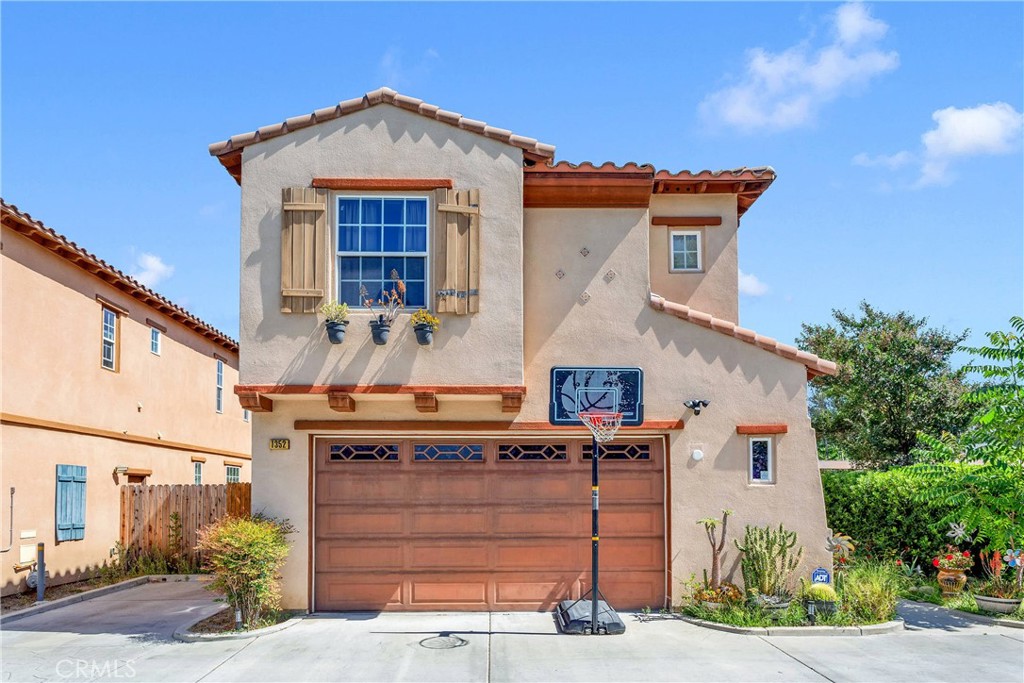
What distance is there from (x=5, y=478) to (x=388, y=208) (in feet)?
25.4

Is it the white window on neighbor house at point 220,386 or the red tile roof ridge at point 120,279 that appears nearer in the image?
the red tile roof ridge at point 120,279

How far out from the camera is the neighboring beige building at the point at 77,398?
46.0 ft

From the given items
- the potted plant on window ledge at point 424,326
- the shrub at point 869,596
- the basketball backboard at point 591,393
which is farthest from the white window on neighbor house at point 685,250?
the shrub at point 869,596

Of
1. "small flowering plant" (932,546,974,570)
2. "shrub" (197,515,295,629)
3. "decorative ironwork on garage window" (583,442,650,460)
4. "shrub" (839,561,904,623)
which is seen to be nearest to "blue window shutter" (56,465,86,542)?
"shrub" (197,515,295,629)

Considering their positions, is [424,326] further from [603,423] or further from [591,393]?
[603,423]

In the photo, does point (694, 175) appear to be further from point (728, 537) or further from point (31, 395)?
point (31, 395)

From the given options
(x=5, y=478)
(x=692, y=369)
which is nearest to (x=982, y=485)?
(x=692, y=369)

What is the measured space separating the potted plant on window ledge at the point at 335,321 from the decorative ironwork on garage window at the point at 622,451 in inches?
154

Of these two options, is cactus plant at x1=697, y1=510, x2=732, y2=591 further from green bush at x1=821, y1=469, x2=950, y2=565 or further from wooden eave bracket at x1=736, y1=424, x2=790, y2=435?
green bush at x1=821, y1=469, x2=950, y2=565

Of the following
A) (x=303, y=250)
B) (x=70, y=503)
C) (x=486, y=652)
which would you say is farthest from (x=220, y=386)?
(x=486, y=652)

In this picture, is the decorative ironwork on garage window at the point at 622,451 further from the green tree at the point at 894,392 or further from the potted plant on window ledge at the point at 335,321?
the green tree at the point at 894,392

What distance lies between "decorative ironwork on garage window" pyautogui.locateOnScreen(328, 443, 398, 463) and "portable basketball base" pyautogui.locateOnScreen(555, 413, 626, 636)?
2.89 metres

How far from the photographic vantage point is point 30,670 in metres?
9.36

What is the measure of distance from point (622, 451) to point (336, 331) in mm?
4517
